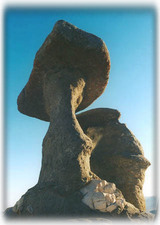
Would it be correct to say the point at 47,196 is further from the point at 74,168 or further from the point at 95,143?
the point at 95,143

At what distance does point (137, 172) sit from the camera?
606cm

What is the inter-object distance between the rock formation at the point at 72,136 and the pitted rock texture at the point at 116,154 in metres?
0.03

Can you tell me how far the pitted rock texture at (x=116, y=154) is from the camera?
607cm

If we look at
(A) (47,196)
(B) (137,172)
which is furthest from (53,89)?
(B) (137,172)

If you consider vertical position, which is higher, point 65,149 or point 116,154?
point 65,149

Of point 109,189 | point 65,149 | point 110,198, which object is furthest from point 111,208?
point 65,149

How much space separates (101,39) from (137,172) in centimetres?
349

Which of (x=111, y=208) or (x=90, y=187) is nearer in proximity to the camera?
(x=111, y=208)

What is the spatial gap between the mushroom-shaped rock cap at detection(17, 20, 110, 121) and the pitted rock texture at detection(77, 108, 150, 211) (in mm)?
1026

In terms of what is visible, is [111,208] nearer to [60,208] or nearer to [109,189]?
[109,189]

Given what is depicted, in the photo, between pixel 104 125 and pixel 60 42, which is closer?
pixel 60 42

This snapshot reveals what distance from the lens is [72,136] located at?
461 centimetres

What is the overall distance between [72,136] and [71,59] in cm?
202

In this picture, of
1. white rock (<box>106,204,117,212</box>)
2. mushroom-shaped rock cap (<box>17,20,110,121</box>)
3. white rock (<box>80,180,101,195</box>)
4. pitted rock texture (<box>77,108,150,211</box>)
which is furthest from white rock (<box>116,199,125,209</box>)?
mushroom-shaped rock cap (<box>17,20,110,121</box>)
